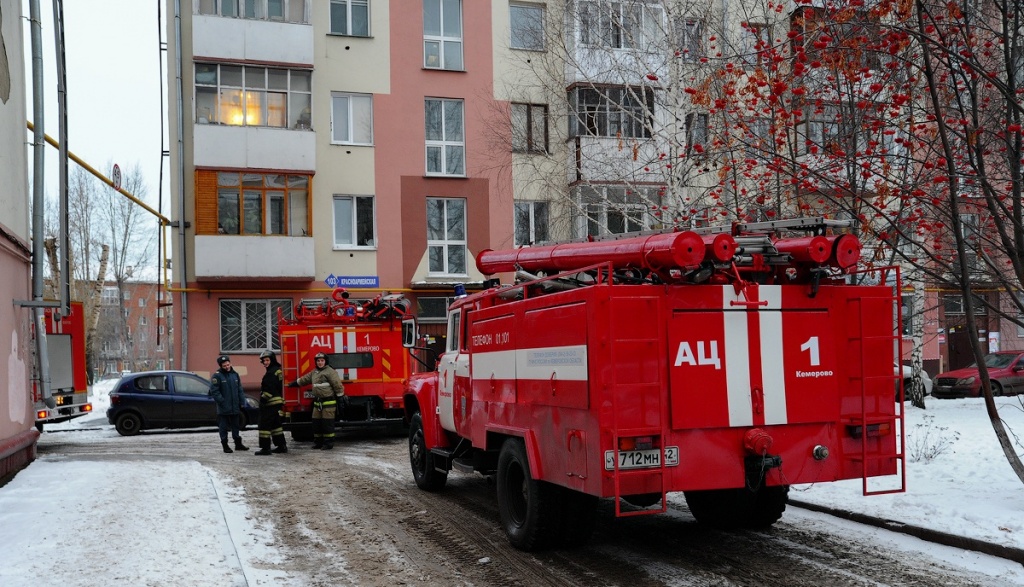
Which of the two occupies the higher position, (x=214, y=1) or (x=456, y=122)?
(x=214, y=1)

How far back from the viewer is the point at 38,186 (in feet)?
47.6

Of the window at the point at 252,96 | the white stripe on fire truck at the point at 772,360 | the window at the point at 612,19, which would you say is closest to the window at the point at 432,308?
the window at the point at 252,96

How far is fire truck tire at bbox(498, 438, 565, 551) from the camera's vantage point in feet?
24.2

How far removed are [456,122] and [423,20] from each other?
133 inches

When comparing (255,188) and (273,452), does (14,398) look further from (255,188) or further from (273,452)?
(255,188)

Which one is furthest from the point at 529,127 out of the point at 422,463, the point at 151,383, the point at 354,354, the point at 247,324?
the point at 422,463

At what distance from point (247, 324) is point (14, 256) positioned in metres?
13.1

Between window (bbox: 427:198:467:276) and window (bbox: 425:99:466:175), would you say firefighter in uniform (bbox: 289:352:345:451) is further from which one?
window (bbox: 425:99:466:175)

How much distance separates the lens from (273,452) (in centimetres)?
1584

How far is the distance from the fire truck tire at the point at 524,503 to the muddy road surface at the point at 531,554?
15cm

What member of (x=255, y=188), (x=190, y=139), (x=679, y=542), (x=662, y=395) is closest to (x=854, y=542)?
(x=679, y=542)

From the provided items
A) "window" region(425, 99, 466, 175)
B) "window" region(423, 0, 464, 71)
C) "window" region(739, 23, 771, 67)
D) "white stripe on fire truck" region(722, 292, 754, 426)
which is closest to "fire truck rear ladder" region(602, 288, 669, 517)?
"white stripe on fire truck" region(722, 292, 754, 426)

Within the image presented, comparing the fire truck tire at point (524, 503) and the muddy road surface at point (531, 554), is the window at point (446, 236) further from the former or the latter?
the fire truck tire at point (524, 503)

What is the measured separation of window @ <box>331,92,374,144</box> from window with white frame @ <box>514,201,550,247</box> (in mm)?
5155
